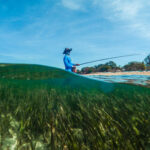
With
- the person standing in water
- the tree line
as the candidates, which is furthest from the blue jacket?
the tree line

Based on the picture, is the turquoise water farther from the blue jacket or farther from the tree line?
the blue jacket

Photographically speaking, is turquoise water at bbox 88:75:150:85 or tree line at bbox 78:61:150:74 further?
tree line at bbox 78:61:150:74

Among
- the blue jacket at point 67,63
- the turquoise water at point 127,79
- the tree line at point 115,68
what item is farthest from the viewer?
the tree line at point 115,68

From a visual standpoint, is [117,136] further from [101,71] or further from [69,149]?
[101,71]

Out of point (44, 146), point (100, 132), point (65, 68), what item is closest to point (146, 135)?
point (100, 132)

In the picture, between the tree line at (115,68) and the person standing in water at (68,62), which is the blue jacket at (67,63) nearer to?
the person standing in water at (68,62)

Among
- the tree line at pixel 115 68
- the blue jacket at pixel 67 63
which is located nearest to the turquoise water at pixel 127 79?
the tree line at pixel 115 68

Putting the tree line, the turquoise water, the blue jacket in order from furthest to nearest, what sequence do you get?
1. the tree line
2. the turquoise water
3. the blue jacket

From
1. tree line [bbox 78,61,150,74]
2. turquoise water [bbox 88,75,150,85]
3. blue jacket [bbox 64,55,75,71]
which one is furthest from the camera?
tree line [bbox 78,61,150,74]

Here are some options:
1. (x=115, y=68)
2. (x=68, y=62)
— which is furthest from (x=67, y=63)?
(x=115, y=68)

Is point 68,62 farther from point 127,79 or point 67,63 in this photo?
point 127,79

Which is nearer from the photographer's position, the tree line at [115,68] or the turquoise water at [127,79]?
the turquoise water at [127,79]

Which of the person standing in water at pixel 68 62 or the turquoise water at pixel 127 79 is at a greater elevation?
the person standing in water at pixel 68 62

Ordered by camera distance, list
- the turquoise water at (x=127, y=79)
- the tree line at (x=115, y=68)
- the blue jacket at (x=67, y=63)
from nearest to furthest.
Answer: the blue jacket at (x=67, y=63)
the turquoise water at (x=127, y=79)
the tree line at (x=115, y=68)
